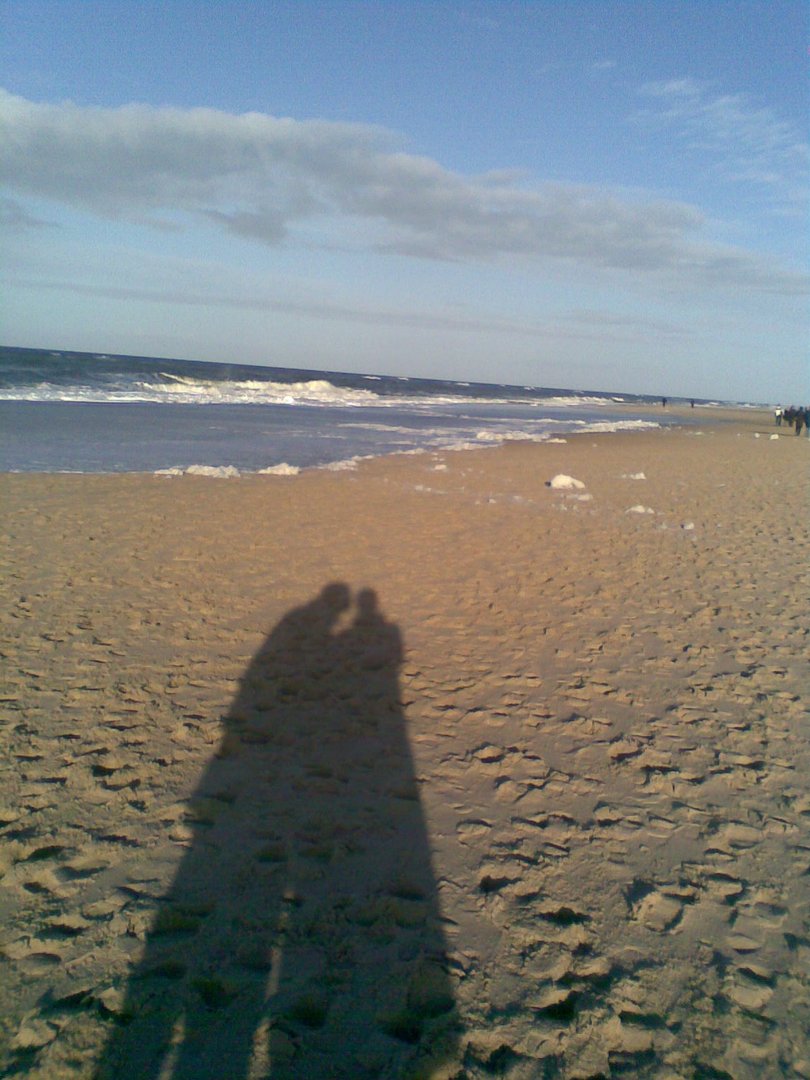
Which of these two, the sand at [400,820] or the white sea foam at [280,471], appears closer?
the sand at [400,820]

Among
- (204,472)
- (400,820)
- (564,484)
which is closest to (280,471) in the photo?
(204,472)

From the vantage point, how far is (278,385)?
5856 cm

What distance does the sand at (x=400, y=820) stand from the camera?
225 centimetres

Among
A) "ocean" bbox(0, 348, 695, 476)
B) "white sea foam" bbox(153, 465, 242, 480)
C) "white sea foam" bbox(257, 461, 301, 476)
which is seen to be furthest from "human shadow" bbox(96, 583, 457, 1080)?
"ocean" bbox(0, 348, 695, 476)

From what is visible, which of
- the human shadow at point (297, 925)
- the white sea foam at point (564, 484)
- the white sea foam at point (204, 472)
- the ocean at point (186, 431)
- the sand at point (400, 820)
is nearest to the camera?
the human shadow at point (297, 925)

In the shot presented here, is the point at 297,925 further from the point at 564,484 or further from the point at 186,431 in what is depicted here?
the point at 186,431

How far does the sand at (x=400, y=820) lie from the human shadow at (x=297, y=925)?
0.01m

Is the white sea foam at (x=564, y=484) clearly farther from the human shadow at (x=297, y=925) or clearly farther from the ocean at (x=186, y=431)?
the human shadow at (x=297, y=925)

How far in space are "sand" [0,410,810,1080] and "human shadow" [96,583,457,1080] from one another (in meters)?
0.01

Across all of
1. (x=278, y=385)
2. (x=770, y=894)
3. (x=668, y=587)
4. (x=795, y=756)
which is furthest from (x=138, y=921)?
(x=278, y=385)

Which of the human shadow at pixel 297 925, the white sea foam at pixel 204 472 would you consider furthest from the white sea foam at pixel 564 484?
the human shadow at pixel 297 925

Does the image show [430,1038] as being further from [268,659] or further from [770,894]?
[268,659]

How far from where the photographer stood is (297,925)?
8.61 ft

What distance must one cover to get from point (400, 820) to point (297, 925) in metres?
0.82
